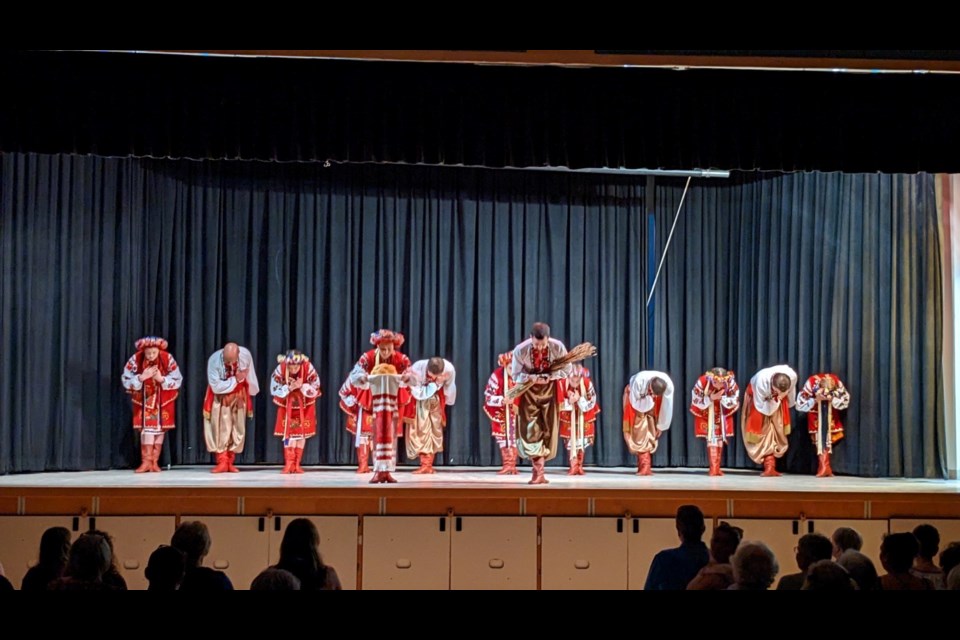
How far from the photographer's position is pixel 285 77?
6.61 metres

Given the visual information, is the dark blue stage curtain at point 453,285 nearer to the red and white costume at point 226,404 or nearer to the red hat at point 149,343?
the red hat at point 149,343

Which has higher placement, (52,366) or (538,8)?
(538,8)

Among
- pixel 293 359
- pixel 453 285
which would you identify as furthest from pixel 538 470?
pixel 453 285

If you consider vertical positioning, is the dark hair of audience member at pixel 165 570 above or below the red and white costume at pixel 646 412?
below

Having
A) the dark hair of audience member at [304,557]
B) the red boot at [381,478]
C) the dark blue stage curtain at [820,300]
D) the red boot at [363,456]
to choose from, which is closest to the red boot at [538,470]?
the red boot at [381,478]

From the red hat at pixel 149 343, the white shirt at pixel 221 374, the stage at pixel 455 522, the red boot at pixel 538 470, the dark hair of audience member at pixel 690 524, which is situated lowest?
the stage at pixel 455 522

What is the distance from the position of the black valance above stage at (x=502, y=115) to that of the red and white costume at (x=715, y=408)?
3748 millimetres

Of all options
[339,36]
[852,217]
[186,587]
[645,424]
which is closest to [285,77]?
[339,36]

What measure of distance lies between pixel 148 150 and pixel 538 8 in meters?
4.04

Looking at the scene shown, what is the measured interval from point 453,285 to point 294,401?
2.84 metres

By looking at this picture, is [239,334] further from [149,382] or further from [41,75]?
[41,75]

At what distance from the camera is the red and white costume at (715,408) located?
1011 centimetres

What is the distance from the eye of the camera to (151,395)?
9.71 meters

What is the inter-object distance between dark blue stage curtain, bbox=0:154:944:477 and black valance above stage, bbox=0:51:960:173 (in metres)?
3.87
